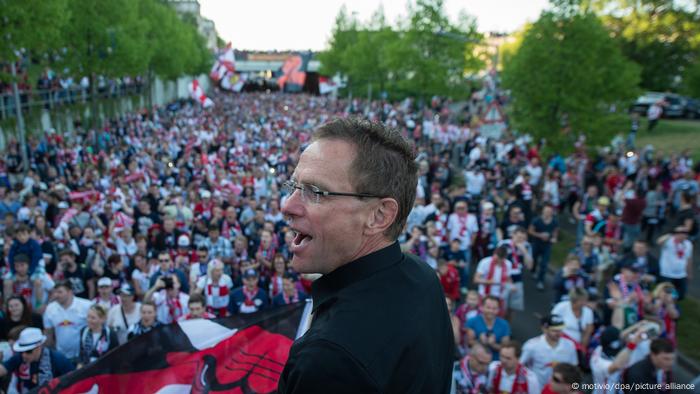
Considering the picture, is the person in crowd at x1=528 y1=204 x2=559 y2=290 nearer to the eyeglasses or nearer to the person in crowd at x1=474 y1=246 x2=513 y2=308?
the person in crowd at x1=474 y1=246 x2=513 y2=308

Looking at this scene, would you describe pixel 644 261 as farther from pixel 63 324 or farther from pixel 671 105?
pixel 671 105

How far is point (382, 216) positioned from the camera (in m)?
1.67

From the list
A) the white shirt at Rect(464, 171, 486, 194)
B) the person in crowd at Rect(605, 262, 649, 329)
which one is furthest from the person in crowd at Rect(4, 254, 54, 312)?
the white shirt at Rect(464, 171, 486, 194)

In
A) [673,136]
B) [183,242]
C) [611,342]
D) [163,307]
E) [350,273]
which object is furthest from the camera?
[673,136]

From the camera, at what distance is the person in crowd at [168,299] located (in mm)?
6736

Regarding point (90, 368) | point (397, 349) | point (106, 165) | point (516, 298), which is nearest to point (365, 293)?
point (397, 349)

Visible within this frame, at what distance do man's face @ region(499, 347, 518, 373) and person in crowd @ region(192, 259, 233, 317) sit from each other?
3755mm

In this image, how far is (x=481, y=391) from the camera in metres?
5.12

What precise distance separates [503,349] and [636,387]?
3.80 ft

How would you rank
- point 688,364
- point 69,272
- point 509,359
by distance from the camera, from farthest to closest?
1. point 69,272
2. point 688,364
3. point 509,359

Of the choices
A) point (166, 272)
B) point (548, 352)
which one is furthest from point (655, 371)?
point (166, 272)

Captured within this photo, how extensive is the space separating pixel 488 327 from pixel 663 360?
1834 mm

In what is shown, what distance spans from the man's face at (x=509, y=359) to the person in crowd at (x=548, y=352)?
1.53 ft

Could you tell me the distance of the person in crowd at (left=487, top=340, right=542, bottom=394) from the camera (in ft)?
16.2
